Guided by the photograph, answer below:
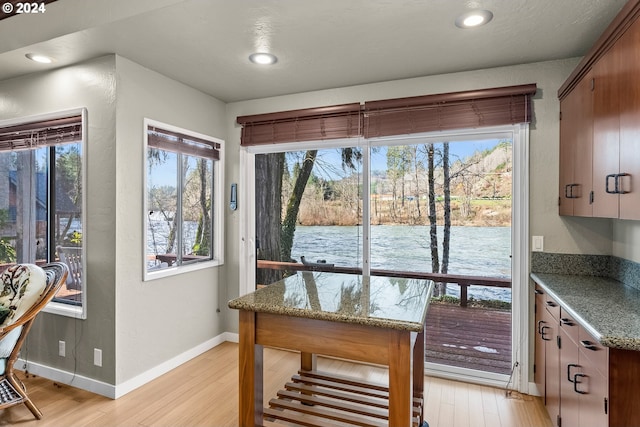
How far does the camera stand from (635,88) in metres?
1.55

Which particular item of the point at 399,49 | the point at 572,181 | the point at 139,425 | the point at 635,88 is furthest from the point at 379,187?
the point at 139,425

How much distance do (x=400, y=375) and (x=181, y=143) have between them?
2.68m

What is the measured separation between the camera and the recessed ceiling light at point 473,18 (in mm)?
1999

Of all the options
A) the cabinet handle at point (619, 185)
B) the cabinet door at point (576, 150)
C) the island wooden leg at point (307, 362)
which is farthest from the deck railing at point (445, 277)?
the cabinet handle at point (619, 185)

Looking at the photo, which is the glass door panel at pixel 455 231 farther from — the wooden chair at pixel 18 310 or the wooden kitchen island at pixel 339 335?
the wooden chair at pixel 18 310

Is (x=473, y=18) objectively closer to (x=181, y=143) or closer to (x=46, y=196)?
(x=181, y=143)

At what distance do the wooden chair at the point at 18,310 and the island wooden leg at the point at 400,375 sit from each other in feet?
7.34

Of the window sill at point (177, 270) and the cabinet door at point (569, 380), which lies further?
the window sill at point (177, 270)

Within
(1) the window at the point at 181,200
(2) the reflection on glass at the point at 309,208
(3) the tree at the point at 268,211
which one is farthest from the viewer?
(3) the tree at the point at 268,211

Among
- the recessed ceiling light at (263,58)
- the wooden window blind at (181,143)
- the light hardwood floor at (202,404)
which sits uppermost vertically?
the recessed ceiling light at (263,58)

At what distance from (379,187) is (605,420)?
2194 millimetres

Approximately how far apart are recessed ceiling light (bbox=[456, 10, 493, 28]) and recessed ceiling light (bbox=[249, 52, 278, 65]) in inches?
50.9

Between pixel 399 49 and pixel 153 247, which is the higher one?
pixel 399 49

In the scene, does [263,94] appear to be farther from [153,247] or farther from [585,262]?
[585,262]
